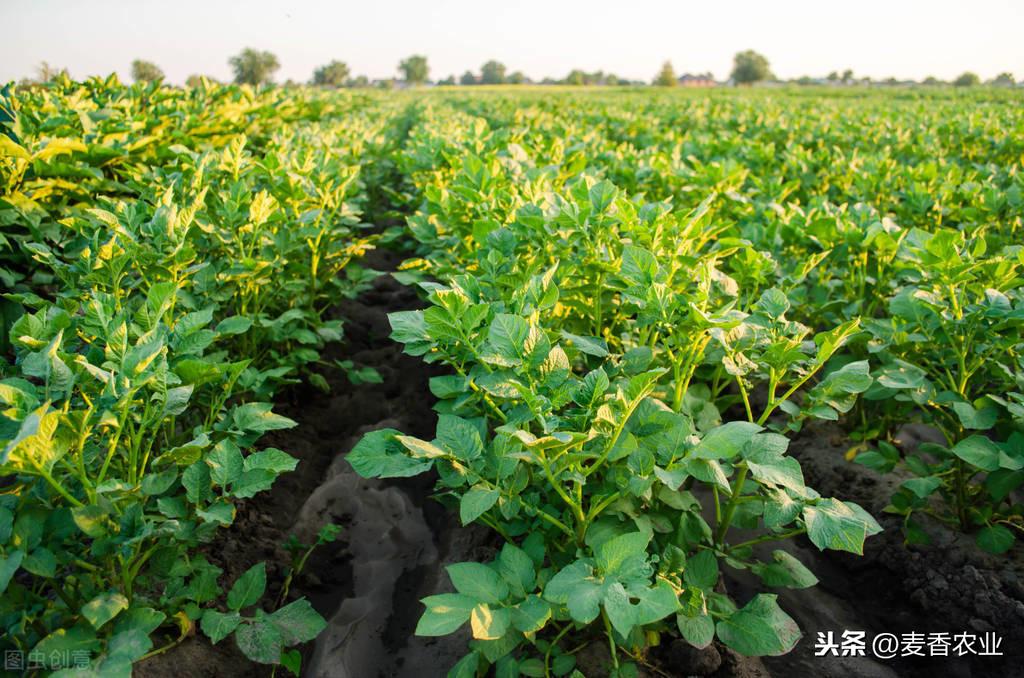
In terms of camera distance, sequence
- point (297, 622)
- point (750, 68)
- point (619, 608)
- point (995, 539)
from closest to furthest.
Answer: point (619, 608) < point (297, 622) < point (995, 539) < point (750, 68)

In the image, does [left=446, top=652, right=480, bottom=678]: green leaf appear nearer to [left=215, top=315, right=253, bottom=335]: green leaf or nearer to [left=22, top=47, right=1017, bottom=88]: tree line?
[left=215, top=315, right=253, bottom=335]: green leaf

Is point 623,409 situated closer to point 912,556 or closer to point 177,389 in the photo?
point 177,389

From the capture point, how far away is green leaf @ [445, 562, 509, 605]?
1421 mm

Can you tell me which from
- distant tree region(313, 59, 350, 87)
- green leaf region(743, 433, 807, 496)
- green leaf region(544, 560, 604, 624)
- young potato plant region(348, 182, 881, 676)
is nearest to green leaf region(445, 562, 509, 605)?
young potato plant region(348, 182, 881, 676)

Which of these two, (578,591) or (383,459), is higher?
(383,459)

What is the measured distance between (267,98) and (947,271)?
452 inches

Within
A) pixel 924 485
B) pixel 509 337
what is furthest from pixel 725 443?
pixel 924 485

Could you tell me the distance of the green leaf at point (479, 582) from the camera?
142 cm

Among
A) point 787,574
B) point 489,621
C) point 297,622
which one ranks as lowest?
point 297,622

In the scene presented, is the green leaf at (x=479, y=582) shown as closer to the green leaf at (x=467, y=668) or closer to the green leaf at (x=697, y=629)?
the green leaf at (x=467, y=668)

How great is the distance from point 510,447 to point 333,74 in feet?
222

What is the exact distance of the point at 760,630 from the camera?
1567mm

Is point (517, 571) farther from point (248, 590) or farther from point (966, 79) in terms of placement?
point (966, 79)

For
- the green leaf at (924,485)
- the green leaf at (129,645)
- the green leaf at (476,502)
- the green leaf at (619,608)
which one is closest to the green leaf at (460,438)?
the green leaf at (476,502)
